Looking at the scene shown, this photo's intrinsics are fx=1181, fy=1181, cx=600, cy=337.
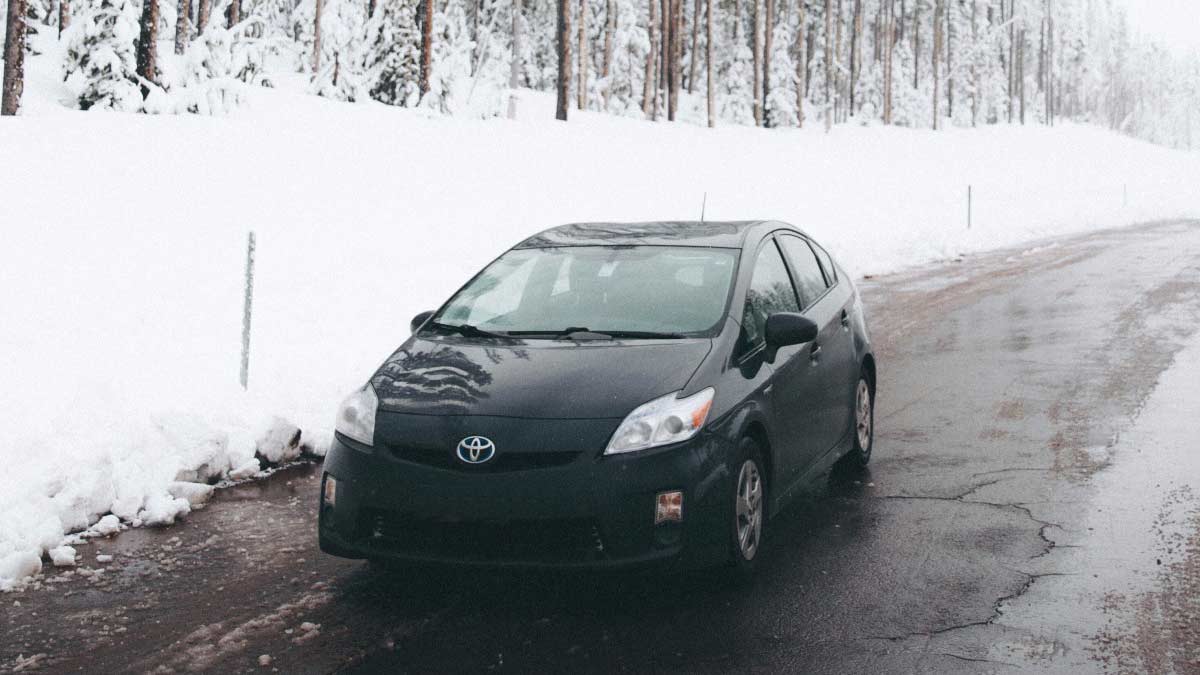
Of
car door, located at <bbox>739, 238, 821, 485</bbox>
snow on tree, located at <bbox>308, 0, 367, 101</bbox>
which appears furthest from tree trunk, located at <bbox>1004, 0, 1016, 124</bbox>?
car door, located at <bbox>739, 238, 821, 485</bbox>

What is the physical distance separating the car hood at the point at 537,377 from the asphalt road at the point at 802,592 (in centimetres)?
69

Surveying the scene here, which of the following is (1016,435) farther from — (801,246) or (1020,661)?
(1020,661)

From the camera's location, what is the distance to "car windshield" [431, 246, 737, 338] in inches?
224

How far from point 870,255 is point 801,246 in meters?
16.0

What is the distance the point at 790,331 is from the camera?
5.63 metres

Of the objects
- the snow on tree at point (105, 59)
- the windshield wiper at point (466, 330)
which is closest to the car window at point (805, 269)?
the windshield wiper at point (466, 330)

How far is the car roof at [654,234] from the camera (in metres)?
6.41

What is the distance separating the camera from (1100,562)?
213 inches

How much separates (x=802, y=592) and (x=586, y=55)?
48.5 metres

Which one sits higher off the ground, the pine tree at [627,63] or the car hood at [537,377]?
the pine tree at [627,63]

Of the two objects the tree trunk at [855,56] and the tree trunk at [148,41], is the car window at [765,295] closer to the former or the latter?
the tree trunk at [148,41]

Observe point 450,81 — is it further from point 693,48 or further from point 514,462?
point 693,48

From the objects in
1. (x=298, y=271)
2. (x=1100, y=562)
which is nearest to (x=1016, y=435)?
(x=1100, y=562)

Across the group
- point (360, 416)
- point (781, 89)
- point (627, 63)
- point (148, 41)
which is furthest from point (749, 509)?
point (627, 63)
